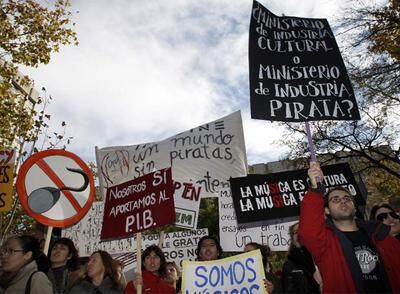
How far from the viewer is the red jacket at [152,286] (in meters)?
4.06

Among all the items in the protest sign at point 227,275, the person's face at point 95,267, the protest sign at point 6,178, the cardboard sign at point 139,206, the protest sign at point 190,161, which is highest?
the protest sign at point 190,161

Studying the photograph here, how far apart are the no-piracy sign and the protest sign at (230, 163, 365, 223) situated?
2.49 metres

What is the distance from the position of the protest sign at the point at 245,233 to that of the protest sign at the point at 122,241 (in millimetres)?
418

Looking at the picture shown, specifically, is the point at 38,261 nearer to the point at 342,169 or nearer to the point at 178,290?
the point at 178,290

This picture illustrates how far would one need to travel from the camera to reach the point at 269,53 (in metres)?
4.11

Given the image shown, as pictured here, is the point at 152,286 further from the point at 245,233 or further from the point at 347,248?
the point at 245,233

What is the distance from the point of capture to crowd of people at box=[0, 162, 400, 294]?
2.71 m

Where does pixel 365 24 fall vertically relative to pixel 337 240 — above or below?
above

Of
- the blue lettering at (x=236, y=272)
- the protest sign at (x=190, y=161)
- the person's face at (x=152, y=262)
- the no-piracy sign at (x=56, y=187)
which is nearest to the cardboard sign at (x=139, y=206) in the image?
the person's face at (x=152, y=262)

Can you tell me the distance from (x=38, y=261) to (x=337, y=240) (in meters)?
2.53

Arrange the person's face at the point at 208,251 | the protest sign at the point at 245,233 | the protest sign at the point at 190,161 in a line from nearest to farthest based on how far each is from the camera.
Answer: the person's face at the point at 208,251
the protest sign at the point at 245,233
the protest sign at the point at 190,161

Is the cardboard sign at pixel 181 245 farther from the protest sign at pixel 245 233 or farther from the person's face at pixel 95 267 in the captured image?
the person's face at pixel 95 267

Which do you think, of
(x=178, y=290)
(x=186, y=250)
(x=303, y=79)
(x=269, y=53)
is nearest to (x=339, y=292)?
(x=303, y=79)

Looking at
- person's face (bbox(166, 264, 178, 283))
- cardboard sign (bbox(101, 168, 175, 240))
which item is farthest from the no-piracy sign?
person's face (bbox(166, 264, 178, 283))
